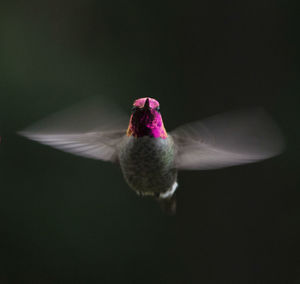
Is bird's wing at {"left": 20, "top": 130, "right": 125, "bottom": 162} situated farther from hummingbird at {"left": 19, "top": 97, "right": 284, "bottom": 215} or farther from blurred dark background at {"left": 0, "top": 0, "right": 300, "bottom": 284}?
blurred dark background at {"left": 0, "top": 0, "right": 300, "bottom": 284}

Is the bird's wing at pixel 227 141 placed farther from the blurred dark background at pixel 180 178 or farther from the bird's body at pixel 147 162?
the blurred dark background at pixel 180 178

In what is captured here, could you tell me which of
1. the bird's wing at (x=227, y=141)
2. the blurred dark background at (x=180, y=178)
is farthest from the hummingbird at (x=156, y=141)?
the blurred dark background at (x=180, y=178)

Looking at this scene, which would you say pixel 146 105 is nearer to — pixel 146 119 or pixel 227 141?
pixel 146 119

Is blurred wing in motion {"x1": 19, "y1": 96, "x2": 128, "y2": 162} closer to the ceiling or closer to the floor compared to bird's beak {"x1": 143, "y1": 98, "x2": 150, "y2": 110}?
closer to the ceiling

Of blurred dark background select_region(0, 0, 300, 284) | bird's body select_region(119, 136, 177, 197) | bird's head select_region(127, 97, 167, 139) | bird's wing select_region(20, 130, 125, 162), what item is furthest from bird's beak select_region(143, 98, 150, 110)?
blurred dark background select_region(0, 0, 300, 284)

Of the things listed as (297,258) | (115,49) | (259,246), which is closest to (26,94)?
(115,49)

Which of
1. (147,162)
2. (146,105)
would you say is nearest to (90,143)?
(147,162)
